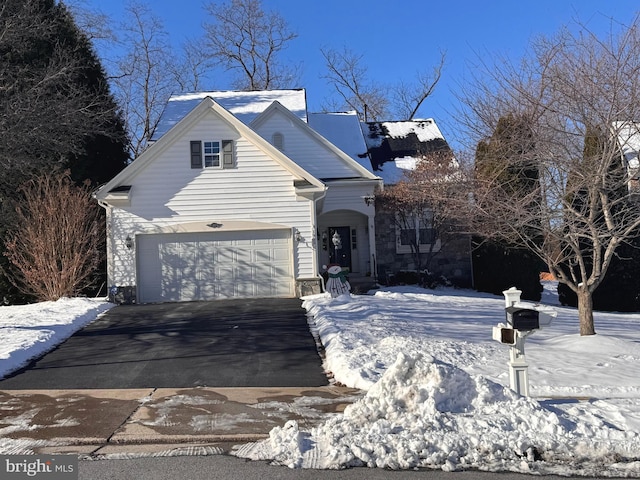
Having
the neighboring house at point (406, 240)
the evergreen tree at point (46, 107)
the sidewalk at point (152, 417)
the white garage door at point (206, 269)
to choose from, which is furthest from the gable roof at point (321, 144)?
the sidewalk at point (152, 417)

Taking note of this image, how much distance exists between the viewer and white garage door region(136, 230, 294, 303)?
55.4 ft

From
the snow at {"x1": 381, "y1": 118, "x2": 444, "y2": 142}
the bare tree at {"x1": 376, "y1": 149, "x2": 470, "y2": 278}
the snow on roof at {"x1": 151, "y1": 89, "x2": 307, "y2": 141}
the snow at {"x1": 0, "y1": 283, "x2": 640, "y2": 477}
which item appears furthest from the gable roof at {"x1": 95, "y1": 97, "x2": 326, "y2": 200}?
the snow at {"x1": 381, "y1": 118, "x2": 444, "y2": 142}

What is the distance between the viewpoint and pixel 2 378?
8836mm

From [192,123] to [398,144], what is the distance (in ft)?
33.3

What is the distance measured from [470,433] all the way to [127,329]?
9200 millimetres

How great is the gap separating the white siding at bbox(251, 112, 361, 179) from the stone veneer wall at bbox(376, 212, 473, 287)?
7.52 ft

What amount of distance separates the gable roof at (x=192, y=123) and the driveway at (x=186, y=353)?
4003 millimetres

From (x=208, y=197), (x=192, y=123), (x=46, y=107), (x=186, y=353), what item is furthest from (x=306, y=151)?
(x=186, y=353)

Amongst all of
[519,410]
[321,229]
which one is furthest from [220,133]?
[519,410]

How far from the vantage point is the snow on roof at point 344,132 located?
74.9ft

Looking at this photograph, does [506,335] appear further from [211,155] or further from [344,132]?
[344,132]

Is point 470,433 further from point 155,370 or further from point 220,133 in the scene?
point 220,133

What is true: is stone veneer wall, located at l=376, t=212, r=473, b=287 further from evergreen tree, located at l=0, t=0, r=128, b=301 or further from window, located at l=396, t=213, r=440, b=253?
evergreen tree, located at l=0, t=0, r=128, b=301

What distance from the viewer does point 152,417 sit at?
21.7ft
